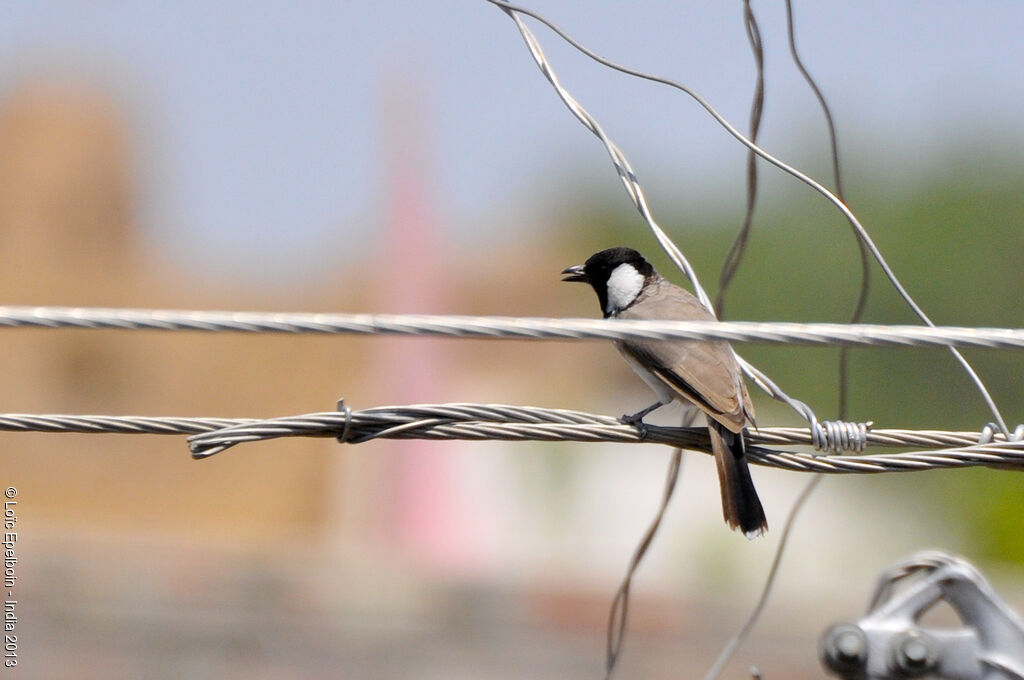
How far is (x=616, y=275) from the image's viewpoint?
5.49 metres

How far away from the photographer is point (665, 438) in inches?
130

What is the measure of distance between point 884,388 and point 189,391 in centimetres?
1952

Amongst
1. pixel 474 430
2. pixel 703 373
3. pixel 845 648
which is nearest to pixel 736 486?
pixel 703 373

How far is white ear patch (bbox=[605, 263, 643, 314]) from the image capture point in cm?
539

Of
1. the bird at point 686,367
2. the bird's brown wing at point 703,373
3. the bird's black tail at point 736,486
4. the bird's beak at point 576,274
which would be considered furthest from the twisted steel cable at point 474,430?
the bird's beak at point 576,274

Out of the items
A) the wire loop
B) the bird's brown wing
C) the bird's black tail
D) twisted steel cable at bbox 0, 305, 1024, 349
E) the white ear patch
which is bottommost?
the bird's black tail

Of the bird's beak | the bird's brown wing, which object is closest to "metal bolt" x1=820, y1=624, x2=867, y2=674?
the bird's brown wing

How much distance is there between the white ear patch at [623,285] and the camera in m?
5.39

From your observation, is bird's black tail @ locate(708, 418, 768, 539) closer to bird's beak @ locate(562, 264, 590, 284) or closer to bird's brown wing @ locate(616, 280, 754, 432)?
bird's brown wing @ locate(616, 280, 754, 432)

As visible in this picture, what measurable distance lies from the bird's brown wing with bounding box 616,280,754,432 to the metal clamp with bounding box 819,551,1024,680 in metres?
0.80

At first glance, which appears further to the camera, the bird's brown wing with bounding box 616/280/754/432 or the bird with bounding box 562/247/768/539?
the bird's brown wing with bounding box 616/280/754/432

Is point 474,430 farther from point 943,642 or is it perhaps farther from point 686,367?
point 686,367

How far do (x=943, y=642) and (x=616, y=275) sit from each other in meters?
2.70

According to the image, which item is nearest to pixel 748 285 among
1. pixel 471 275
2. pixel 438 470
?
pixel 471 275
